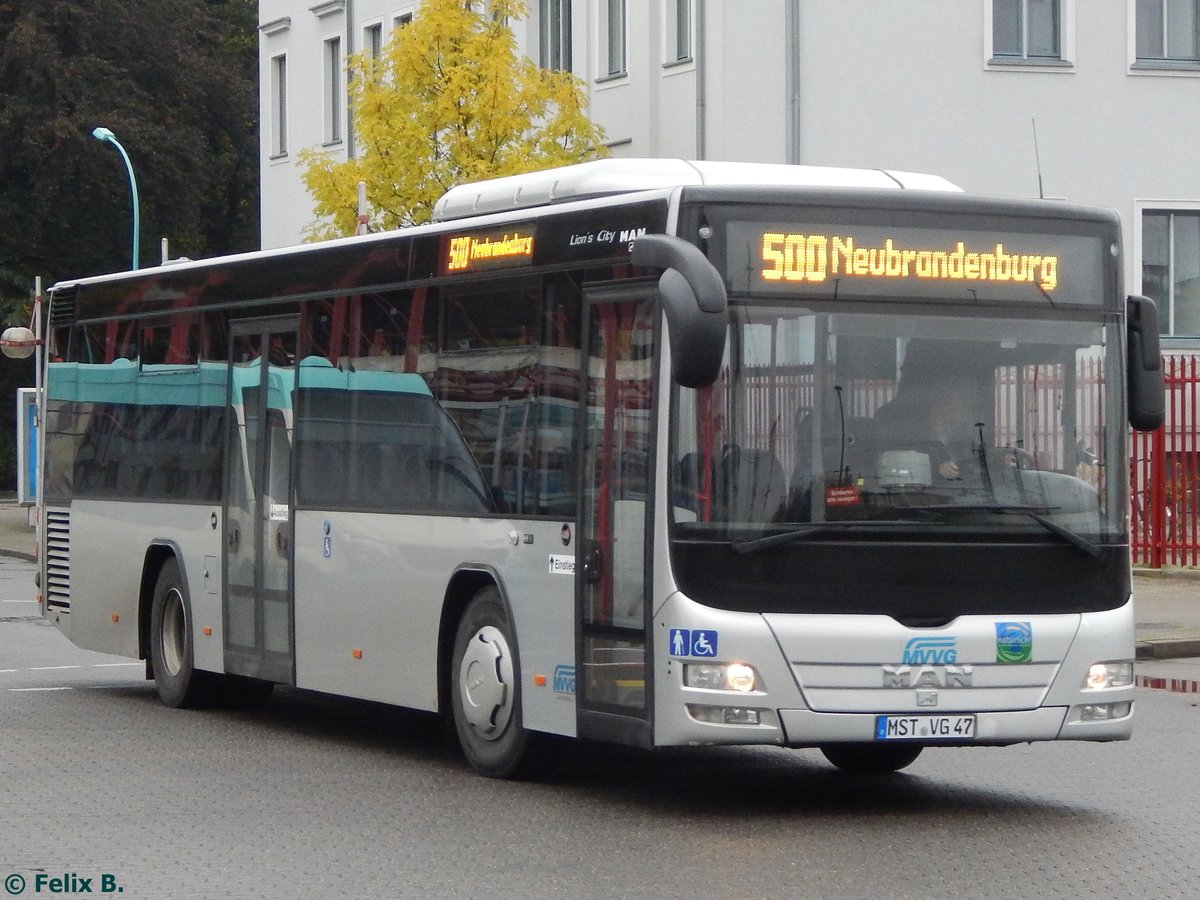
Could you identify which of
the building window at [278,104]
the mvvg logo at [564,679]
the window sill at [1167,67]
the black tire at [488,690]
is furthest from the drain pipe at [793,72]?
the mvvg logo at [564,679]

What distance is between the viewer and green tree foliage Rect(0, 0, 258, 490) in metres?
52.8

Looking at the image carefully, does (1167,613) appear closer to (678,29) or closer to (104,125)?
(678,29)

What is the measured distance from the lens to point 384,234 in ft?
41.6

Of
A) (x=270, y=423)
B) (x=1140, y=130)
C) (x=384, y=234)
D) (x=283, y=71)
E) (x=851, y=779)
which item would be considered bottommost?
(x=851, y=779)

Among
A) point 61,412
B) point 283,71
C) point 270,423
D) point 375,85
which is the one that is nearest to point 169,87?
point 283,71

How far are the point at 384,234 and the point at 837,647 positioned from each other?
4.12 metres

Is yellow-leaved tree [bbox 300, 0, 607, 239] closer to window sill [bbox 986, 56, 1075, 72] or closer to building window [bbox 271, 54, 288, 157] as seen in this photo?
window sill [bbox 986, 56, 1075, 72]

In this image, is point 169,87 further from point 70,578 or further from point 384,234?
point 384,234

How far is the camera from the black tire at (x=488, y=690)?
11039 mm

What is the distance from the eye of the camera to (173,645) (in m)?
15.1

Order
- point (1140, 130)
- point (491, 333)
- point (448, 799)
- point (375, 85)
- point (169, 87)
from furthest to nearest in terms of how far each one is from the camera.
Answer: point (169, 87), point (1140, 130), point (375, 85), point (491, 333), point (448, 799)

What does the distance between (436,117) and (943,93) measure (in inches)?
277

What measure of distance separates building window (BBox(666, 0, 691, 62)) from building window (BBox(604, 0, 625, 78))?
1.31 meters

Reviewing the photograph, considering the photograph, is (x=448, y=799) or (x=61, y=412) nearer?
(x=448, y=799)
